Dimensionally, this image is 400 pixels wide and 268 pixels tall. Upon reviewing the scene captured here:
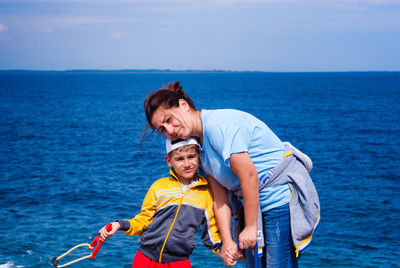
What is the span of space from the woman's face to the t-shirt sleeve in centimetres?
20

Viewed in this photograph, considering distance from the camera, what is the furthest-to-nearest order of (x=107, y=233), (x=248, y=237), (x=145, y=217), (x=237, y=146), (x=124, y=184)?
(x=124, y=184) < (x=145, y=217) < (x=107, y=233) < (x=248, y=237) < (x=237, y=146)

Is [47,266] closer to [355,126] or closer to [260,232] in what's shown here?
[260,232]

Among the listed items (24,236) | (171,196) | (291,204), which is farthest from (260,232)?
(24,236)

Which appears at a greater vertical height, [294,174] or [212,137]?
[212,137]

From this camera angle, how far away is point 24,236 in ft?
44.4

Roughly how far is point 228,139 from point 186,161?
0.55 m

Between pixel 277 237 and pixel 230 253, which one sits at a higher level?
pixel 277 237

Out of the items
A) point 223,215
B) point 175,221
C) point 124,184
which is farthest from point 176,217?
point 124,184

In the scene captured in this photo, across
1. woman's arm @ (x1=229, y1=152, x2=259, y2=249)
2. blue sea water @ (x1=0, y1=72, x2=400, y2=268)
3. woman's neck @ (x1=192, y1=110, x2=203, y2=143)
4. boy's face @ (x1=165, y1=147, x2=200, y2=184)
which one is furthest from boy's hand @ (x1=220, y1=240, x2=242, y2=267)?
blue sea water @ (x1=0, y1=72, x2=400, y2=268)

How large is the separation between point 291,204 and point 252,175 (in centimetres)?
39

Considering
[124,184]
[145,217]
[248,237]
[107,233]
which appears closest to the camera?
[248,237]

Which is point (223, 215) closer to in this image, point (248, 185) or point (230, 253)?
point (230, 253)

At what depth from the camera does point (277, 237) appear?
110 inches

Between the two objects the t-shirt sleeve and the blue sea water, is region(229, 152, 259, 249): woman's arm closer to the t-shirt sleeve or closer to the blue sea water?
the t-shirt sleeve
